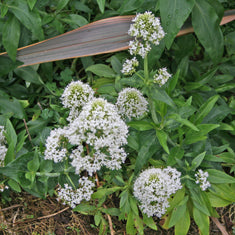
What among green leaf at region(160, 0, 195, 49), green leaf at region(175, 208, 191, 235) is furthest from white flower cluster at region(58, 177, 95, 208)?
green leaf at region(160, 0, 195, 49)

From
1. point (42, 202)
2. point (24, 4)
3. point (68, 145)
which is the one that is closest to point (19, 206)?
point (42, 202)

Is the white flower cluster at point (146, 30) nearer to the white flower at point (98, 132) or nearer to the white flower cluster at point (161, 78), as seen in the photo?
the white flower cluster at point (161, 78)

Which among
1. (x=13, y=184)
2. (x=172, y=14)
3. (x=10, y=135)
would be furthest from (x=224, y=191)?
(x=10, y=135)

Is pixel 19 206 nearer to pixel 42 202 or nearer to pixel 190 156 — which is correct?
pixel 42 202

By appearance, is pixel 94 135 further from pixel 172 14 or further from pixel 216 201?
pixel 216 201

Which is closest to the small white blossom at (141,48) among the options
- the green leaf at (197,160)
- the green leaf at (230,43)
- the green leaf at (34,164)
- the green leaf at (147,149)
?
the green leaf at (147,149)
